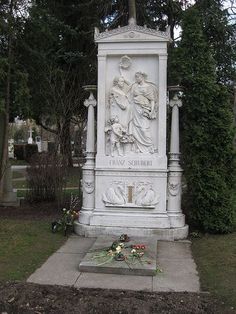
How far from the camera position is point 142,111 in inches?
349

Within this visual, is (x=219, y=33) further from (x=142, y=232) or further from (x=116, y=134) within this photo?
(x=142, y=232)

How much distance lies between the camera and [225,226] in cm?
898

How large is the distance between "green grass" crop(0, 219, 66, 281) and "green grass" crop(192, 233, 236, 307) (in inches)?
93.1

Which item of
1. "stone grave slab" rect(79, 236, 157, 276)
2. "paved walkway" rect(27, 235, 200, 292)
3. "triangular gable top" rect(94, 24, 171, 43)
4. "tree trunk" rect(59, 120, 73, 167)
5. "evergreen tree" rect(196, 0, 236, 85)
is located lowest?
"paved walkway" rect(27, 235, 200, 292)

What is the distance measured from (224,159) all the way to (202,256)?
2257mm

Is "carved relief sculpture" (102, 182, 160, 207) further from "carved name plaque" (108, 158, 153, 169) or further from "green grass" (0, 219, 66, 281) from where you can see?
"green grass" (0, 219, 66, 281)

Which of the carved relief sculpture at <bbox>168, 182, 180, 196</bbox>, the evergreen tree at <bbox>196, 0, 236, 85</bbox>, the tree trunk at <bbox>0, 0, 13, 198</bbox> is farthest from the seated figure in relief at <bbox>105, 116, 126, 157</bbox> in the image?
the evergreen tree at <bbox>196, 0, 236, 85</bbox>

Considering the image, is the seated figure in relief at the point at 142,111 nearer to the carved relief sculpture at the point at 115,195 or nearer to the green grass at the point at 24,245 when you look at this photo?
the carved relief sculpture at the point at 115,195

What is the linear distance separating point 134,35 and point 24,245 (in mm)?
4340

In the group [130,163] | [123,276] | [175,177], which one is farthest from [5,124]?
[123,276]

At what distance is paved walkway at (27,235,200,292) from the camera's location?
230 inches

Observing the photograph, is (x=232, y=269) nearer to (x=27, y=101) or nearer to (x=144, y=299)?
(x=144, y=299)

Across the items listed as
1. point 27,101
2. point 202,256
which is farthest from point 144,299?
point 27,101

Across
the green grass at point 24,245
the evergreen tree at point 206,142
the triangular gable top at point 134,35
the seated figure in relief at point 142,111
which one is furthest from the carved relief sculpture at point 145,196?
the triangular gable top at point 134,35
